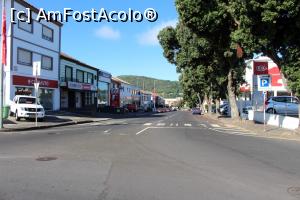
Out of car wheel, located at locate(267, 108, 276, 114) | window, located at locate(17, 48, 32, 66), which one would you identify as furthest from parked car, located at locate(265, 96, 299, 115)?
window, located at locate(17, 48, 32, 66)

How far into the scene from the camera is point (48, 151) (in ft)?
46.4

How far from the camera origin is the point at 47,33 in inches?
1882

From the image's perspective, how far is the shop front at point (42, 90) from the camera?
4069 cm

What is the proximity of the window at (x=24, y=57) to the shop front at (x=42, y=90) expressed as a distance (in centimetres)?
143

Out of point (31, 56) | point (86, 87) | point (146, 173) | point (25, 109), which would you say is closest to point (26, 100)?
point (25, 109)

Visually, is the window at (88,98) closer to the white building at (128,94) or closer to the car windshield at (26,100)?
the car windshield at (26,100)

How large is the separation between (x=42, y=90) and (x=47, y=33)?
6.12 meters

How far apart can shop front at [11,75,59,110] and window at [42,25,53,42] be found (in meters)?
4.47

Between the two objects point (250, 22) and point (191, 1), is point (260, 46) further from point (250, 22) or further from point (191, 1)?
point (191, 1)

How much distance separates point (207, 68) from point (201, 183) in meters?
34.7

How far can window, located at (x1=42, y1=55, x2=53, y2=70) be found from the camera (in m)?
46.9

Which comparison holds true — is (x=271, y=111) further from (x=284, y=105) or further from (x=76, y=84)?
(x=76, y=84)

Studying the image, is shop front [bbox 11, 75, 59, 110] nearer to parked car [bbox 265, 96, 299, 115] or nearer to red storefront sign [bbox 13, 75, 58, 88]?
red storefront sign [bbox 13, 75, 58, 88]

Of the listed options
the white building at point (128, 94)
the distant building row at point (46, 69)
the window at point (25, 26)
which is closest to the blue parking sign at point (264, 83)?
the distant building row at point (46, 69)
